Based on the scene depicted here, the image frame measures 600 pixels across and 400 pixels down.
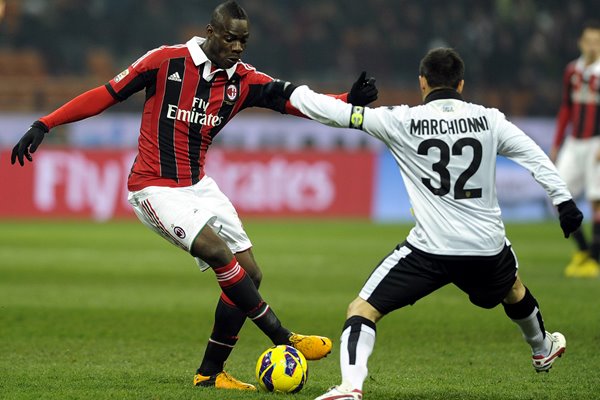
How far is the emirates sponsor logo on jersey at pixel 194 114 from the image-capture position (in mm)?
6145

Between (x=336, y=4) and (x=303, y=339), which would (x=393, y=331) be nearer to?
(x=303, y=339)

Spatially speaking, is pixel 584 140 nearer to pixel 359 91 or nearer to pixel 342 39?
pixel 359 91

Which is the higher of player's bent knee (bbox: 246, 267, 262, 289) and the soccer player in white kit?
the soccer player in white kit

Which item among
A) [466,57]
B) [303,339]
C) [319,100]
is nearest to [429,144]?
[319,100]

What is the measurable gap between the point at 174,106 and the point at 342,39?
58.0ft

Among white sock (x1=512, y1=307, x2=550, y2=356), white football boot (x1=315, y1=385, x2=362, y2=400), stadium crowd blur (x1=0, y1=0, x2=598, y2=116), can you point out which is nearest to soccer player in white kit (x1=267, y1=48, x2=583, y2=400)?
white football boot (x1=315, y1=385, x2=362, y2=400)

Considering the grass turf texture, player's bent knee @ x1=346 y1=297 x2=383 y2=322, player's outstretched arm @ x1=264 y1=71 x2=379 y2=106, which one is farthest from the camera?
the grass turf texture

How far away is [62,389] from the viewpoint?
18.8 ft

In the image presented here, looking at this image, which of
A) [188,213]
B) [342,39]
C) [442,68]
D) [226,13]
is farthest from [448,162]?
[342,39]

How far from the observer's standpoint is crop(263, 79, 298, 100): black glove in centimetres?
574

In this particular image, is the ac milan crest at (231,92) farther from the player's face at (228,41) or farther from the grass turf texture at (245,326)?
the grass turf texture at (245,326)

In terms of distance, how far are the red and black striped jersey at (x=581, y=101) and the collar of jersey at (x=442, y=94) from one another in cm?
695

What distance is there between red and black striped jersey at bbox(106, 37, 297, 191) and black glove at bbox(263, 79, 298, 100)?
0.43ft

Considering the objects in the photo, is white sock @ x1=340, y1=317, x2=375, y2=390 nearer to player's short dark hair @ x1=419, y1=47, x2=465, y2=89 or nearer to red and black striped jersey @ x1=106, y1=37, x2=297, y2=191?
player's short dark hair @ x1=419, y1=47, x2=465, y2=89
